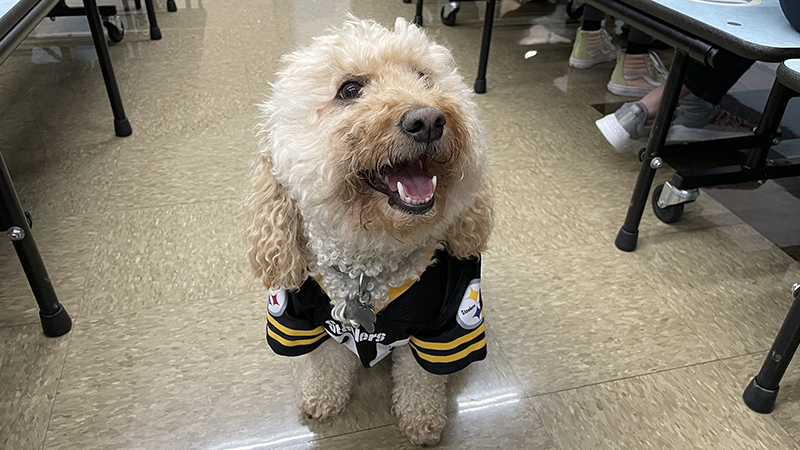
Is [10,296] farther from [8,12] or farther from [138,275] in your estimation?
[8,12]

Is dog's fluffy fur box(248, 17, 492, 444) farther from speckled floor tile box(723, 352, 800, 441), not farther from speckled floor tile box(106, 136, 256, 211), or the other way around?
speckled floor tile box(106, 136, 256, 211)

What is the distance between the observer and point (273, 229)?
1.00m

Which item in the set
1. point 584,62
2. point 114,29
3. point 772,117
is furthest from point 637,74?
point 114,29

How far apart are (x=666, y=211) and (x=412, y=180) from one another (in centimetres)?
126

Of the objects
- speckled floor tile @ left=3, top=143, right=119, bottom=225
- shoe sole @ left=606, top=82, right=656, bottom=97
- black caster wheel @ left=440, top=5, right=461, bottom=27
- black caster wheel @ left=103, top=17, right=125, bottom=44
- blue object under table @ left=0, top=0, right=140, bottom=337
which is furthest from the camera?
black caster wheel @ left=440, top=5, right=461, bottom=27

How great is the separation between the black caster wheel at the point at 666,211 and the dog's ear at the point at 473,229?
37.9 inches

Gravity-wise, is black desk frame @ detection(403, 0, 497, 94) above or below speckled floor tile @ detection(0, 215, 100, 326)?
above

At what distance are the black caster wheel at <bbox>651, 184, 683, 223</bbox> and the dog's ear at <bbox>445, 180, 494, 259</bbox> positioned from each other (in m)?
0.96

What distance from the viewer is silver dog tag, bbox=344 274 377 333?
1.04 metres

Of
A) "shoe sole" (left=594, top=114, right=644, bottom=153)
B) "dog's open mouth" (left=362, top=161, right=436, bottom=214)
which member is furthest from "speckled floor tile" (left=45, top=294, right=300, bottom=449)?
"shoe sole" (left=594, top=114, right=644, bottom=153)

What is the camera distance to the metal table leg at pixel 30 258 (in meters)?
1.29

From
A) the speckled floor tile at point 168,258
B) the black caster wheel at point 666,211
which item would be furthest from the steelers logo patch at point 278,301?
the black caster wheel at point 666,211

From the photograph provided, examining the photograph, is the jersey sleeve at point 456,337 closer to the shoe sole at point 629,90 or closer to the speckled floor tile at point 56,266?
the speckled floor tile at point 56,266

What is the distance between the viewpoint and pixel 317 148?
90cm
